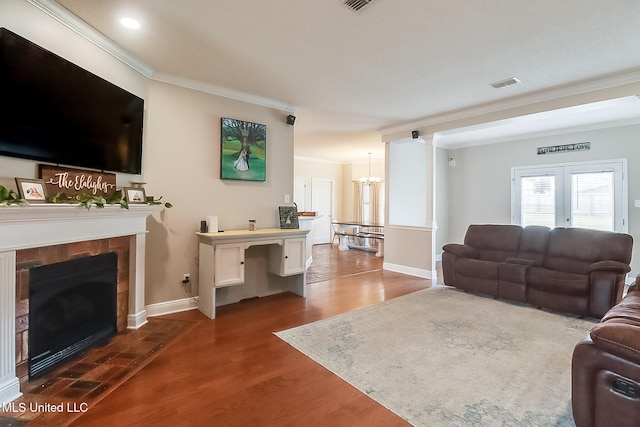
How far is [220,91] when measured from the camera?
362cm

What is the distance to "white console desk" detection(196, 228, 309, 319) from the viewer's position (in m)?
3.21

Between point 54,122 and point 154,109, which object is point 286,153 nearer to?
point 154,109

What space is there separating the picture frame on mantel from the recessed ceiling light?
4.47 ft

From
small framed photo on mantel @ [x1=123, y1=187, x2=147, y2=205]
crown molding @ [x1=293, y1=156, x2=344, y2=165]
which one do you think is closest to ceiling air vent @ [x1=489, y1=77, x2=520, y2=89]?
small framed photo on mantel @ [x1=123, y1=187, x2=147, y2=205]

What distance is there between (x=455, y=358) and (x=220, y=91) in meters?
3.71

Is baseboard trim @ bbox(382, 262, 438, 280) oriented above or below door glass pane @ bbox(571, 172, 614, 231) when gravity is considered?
below

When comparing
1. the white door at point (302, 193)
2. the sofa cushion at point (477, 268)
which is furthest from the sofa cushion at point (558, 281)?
the white door at point (302, 193)

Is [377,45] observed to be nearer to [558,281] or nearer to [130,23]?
[130,23]

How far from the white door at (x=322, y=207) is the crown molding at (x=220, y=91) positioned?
4.96 meters

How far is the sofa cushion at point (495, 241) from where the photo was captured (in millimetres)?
4188

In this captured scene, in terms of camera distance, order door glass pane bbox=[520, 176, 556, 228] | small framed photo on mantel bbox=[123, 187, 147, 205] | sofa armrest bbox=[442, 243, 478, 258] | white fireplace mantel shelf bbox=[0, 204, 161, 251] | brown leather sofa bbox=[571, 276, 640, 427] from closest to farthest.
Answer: brown leather sofa bbox=[571, 276, 640, 427] < white fireplace mantel shelf bbox=[0, 204, 161, 251] < small framed photo on mantel bbox=[123, 187, 147, 205] < sofa armrest bbox=[442, 243, 478, 258] < door glass pane bbox=[520, 176, 556, 228]

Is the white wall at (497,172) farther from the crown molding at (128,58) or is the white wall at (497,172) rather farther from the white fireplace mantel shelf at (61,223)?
the white fireplace mantel shelf at (61,223)

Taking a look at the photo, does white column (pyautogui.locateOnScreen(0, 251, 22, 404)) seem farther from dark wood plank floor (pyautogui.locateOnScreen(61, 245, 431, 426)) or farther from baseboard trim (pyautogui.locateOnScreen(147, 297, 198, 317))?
baseboard trim (pyautogui.locateOnScreen(147, 297, 198, 317))

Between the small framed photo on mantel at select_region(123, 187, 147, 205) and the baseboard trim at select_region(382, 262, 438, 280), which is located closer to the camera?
the small framed photo on mantel at select_region(123, 187, 147, 205)
